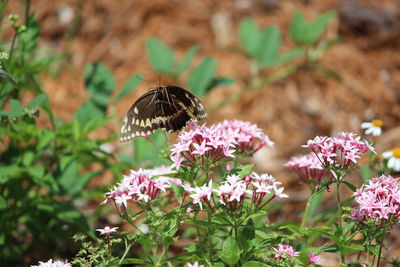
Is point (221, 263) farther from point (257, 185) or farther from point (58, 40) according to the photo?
point (58, 40)

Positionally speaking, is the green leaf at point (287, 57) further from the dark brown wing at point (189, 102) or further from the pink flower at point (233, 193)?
the pink flower at point (233, 193)

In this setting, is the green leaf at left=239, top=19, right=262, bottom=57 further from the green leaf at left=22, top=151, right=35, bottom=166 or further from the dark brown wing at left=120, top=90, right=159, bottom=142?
the green leaf at left=22, top=151, right=35, bottom=166

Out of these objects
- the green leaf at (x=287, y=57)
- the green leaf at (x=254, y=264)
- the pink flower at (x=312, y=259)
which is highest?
the green leaf at (x=287, y=57)

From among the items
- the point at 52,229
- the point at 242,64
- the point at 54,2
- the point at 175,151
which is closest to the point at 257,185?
the point at 175,151

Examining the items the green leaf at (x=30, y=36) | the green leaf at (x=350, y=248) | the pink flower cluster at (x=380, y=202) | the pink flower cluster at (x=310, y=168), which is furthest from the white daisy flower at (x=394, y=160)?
the green leaf at (x=30, y=36)

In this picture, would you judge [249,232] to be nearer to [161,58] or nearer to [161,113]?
[161,113]
